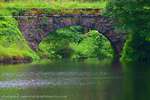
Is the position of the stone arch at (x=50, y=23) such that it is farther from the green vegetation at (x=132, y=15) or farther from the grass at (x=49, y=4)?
the green vegetation at (x=132, y=15)

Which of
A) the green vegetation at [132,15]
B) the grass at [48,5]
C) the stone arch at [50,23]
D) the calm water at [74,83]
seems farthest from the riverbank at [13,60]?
the green vegetation at [132,15]

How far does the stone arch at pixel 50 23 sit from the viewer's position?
291 feet

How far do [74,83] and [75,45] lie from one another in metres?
44.0

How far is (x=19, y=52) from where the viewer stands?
82250 mm

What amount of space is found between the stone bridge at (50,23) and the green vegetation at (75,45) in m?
3.86

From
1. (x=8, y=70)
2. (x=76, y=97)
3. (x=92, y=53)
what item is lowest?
(x=92, y=53)

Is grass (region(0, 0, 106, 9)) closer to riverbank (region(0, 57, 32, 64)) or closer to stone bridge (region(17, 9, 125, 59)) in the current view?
stone bridge (region(17, 9, 125, 59))

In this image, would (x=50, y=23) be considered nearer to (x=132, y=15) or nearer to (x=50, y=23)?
(x=50, y=23)

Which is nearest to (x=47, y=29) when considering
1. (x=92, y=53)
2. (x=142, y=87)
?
(x=92, y=53)

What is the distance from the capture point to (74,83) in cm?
5506

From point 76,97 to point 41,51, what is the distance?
4789cm

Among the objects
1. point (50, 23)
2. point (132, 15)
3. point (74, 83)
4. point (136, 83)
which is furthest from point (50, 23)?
point (136, 83)

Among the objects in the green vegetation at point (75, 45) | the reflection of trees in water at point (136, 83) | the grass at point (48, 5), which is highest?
the reflection of trees in water at point (136, 83)

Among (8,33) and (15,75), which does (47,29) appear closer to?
(8,33)
